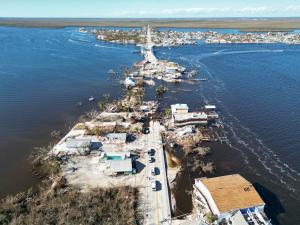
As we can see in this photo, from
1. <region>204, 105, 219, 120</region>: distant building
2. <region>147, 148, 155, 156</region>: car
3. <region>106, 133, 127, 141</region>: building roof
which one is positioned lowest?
<region>147, 148, 155, 156</region>: car

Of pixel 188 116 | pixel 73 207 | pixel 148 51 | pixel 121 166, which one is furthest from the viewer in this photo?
pixel 148 51

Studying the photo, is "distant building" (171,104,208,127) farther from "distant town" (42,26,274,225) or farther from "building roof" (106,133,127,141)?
"building roof" (106,133,127,141)

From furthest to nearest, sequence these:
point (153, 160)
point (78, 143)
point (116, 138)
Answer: point (116, 138), point (78, 143), point (153, 160)

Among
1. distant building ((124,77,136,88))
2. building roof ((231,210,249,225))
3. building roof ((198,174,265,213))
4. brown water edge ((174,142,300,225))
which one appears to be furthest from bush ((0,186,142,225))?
distant building ((124,77,136,88))

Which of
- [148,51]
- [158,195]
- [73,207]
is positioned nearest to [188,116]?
[158,195]

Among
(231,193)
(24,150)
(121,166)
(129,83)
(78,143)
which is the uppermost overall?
(129,83)

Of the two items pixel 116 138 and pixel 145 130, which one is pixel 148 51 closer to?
pixel 145 130

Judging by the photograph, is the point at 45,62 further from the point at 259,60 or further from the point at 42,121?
the point at 259,60
